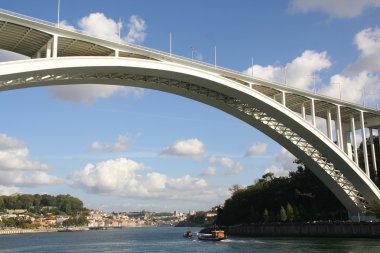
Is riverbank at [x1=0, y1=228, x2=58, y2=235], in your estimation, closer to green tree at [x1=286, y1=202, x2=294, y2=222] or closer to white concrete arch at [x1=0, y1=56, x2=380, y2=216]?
green tree at [x1=286, y1=202, x2=294, y2=222]

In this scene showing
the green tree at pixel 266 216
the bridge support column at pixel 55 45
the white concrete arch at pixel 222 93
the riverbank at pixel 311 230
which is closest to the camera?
the bridge support column at pixel 55 45

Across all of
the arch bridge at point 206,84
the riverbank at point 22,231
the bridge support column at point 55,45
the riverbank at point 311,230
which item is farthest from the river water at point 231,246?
the riverbank at point 22,231

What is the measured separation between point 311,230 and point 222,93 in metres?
24.3

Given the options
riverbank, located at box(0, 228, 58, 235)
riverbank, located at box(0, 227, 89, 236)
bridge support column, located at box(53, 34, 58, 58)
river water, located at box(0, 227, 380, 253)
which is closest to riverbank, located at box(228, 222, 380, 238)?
river water, located at box(0, 227, 380, 253)

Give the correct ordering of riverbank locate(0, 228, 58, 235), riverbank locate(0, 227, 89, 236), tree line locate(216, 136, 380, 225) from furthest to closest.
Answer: riverbank locate(0, 227, 89, 236), riverbank locate(0, 228, 58, 235), tree line locate(216, 136, 380, 225)

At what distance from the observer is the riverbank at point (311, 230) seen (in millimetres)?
42531

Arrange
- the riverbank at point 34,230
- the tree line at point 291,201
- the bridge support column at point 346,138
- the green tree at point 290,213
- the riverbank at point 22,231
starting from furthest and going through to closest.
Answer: the riverbank at point 34,230, the riverbank at point 22,231, the green tree at point 290,213, the tree line at point 291,201, the bridge support column at point 346,138

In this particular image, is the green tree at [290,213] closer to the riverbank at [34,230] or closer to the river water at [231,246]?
the river water at [231,246]

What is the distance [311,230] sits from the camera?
50719mm

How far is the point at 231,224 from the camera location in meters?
76.5

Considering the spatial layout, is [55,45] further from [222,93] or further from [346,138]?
[346,138]

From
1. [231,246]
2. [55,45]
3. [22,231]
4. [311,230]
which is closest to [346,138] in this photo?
[311,230]

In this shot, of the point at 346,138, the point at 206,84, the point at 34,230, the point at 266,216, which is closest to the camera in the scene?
the point at 206,84

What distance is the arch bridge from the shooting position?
22641 mm
